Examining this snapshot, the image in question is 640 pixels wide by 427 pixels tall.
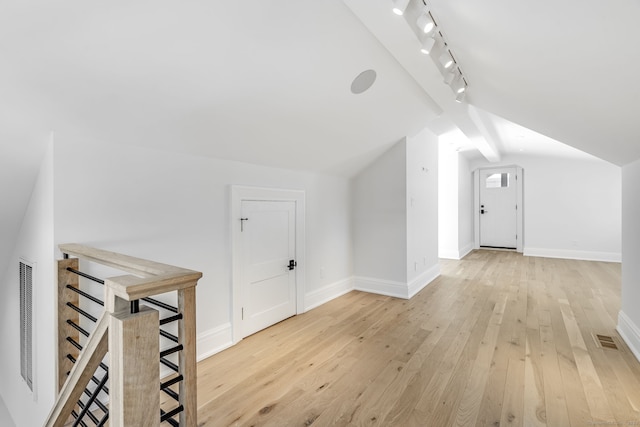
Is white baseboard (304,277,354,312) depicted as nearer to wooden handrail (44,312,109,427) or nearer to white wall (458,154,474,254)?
wooden handrail (44,312,109,427)

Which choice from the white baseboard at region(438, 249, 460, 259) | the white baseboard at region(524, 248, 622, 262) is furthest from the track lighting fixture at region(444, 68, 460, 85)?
the white baseboard at region(524, 248, 622, 262)

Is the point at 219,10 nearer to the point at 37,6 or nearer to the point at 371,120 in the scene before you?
the point at 37,6

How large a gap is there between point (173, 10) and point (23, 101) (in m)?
0.97

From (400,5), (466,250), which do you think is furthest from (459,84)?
(466,250)

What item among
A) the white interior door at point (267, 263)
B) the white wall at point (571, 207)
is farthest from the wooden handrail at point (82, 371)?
the white wall at point (571, 207)

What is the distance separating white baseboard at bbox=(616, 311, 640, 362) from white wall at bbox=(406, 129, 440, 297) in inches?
83.5

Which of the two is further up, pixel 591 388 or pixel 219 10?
pixel 219 10

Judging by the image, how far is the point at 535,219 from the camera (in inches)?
298

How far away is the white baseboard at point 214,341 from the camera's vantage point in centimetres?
257

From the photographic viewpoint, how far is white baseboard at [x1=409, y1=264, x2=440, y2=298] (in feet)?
14.2

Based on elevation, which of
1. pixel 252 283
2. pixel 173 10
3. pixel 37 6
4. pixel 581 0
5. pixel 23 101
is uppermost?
pixel 173 10

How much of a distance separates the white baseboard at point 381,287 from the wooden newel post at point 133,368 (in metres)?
3.68

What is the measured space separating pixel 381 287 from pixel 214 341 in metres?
2.50

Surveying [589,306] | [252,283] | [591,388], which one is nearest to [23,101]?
[252,283]
